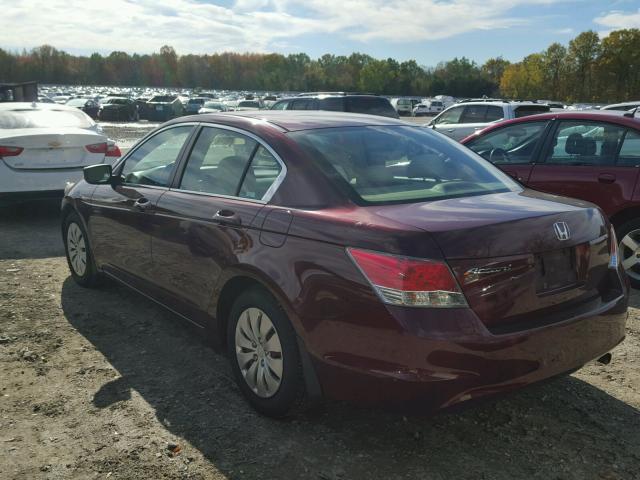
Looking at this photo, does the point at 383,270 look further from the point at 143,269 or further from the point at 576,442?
the point at 143,269

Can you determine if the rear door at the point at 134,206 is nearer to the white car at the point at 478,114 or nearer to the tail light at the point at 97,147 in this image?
the tail light at the point at 97,147

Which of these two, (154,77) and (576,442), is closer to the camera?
(576,442)

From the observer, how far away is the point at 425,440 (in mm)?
3209

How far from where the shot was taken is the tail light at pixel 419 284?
103 inches

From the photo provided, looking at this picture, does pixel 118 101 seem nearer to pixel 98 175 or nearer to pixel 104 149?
pixel 104 149

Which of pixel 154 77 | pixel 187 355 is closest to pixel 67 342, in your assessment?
pixel 187 355

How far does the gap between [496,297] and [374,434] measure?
42.0 inches

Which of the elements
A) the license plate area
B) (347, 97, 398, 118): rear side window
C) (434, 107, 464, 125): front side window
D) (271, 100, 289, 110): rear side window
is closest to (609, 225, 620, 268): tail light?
the license plate area

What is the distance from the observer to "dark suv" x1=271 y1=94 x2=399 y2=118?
13094 mm

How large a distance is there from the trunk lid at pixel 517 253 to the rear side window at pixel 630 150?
9.64ft

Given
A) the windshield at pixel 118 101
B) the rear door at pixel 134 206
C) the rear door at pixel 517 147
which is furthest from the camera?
the windshield at pixel 118 101

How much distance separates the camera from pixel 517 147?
6688 mm

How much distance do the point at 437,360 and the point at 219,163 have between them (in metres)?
1.97

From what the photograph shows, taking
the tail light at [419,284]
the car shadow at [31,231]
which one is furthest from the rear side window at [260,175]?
the car shadow at [31,231]
